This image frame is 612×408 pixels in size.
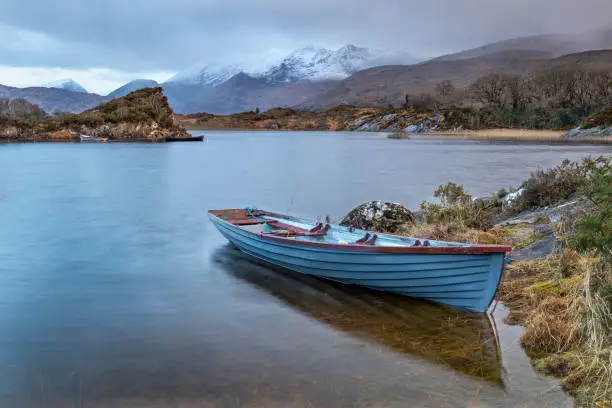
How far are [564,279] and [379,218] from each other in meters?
5.81

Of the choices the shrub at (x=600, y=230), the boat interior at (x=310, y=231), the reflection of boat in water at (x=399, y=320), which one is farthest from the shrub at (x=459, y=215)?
the shrub at (x=600, y=230)

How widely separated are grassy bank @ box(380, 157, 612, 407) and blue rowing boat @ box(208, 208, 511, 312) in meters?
0.91

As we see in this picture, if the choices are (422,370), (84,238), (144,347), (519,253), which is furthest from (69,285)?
(519,253)

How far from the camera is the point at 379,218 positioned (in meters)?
14.7

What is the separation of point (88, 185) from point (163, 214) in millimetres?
12711

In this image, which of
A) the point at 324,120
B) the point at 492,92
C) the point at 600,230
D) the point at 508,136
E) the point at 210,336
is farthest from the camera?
the point at 324,120

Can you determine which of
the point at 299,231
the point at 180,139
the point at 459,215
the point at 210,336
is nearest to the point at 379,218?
the point at 459,215

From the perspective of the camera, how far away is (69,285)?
12.3 meters

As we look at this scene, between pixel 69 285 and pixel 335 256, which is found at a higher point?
pixel 335 256

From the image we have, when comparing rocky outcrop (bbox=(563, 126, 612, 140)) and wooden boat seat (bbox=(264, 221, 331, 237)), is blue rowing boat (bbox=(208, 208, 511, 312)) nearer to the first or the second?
wooden boat seat (bbox=(264, 221, 331, 237))

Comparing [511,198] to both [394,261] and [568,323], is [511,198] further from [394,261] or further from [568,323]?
[568,323]

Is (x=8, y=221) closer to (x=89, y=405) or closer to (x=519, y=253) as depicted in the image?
(x=89, y=405)

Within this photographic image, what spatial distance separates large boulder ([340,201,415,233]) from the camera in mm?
14602

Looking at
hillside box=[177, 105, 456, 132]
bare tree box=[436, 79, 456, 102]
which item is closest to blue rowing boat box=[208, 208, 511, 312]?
hillside box=[177, 105, 456, 132]
